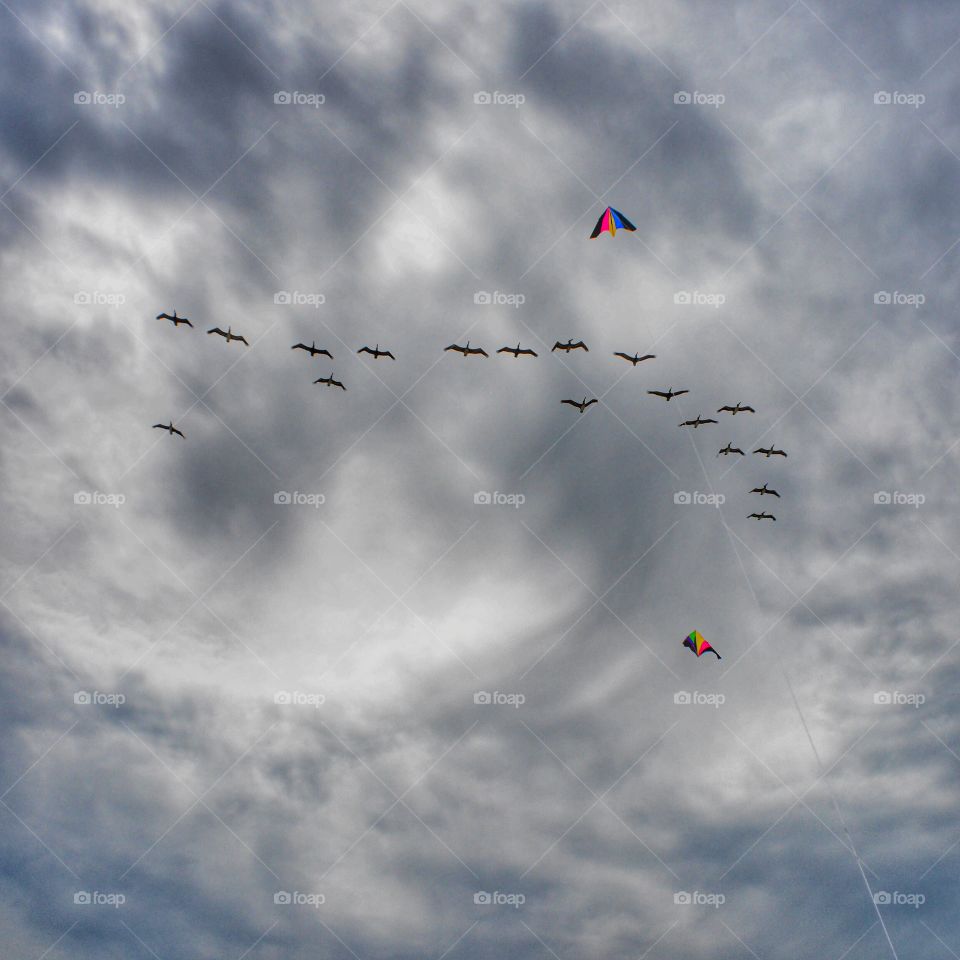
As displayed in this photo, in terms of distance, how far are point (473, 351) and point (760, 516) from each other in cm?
6008

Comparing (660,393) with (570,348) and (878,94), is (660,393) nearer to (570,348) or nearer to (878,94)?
(570,348)

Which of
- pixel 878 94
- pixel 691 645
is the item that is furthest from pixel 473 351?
pixel 878 94

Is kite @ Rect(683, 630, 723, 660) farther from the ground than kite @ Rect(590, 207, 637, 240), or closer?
Result: closer

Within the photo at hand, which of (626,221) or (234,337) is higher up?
(626,221)

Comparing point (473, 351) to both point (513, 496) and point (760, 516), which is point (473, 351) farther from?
point (760, 516)

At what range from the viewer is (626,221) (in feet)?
356

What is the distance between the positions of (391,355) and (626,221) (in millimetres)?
38062

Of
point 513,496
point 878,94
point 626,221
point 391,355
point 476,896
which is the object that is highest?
point 878,94

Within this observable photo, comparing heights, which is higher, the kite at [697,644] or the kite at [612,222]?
the kite at [612,222]

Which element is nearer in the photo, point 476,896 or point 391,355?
point 391,355

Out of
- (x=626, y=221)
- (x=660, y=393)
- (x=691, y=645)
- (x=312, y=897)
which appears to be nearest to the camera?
(x=626, y=221)

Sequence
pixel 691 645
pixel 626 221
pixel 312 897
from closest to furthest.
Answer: pixel 626 221, pixel 691 645, pixel 312 897

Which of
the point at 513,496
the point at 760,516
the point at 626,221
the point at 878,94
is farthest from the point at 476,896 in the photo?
the point at 878,94

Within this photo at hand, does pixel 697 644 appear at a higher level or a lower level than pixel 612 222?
lower
